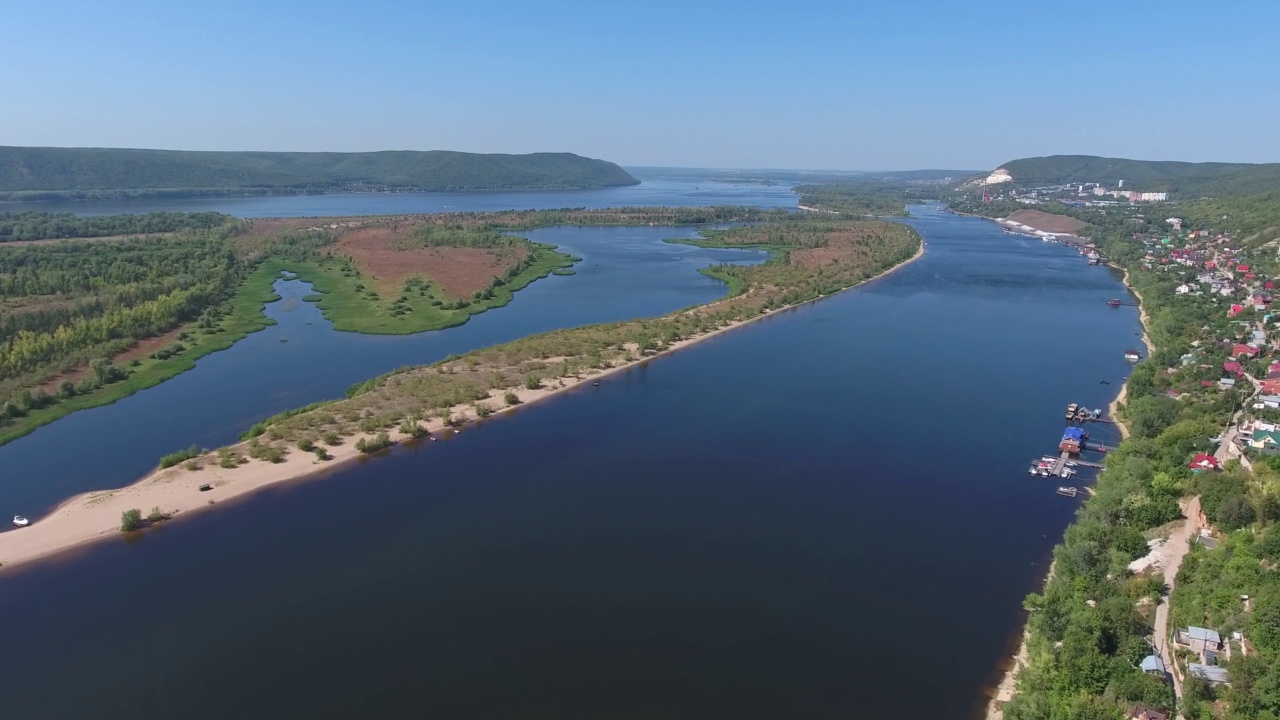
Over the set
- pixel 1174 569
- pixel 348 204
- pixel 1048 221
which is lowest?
pixel 1174 569

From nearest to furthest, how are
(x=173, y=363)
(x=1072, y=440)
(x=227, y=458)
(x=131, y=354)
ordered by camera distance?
(x=227, y=458) → (x=1072, y=440) → (x=173, y=363) → (x=131, y=354)

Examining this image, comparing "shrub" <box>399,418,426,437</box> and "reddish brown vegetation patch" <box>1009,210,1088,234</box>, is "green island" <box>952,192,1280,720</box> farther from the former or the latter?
"reddish brown vegetation patch" <box>1009,210,1088,234</box>

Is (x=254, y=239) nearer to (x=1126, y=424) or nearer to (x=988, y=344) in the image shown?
(x=988, y=344)

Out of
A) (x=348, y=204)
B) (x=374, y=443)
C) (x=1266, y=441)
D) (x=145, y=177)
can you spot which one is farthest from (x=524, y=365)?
(x=145, y=177)

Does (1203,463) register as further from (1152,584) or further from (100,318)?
(100,318)

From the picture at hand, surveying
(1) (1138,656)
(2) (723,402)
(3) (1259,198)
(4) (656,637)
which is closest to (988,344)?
(2) (723,402)

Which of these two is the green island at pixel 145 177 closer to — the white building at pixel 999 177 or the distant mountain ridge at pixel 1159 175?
the white building at pixel 999 177
